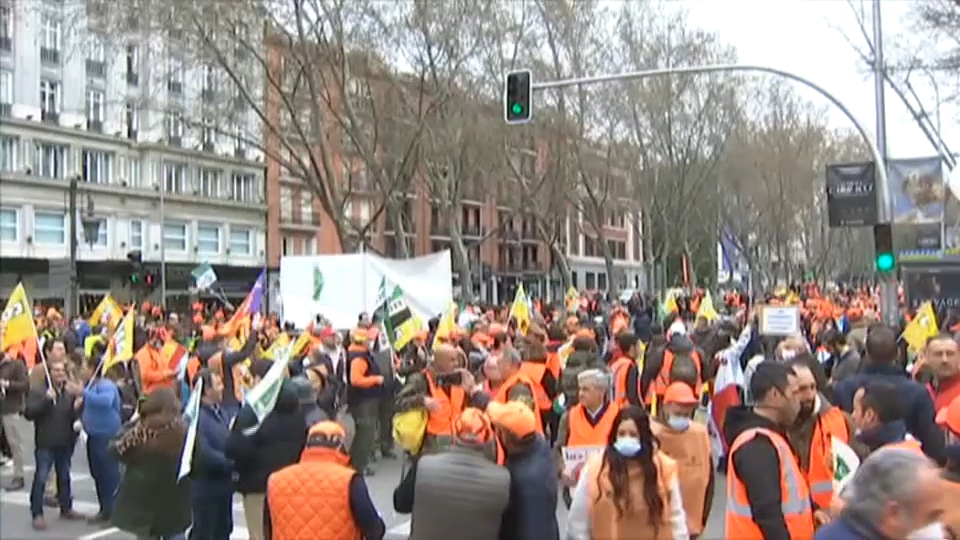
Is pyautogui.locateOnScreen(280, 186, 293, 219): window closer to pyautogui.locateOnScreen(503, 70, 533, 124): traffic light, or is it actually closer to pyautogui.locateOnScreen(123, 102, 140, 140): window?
pyautogui.locateOnScreen(123, 102, 140, 140): window

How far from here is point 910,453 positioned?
3186mm

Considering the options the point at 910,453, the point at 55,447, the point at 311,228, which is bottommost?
the point at 55,447

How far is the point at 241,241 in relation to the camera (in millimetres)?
59562

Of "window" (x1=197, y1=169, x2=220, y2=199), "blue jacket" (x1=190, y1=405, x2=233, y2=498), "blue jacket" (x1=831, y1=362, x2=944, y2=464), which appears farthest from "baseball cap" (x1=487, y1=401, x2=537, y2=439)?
"window" (x1=197, y1=169, x2=220, y2=199)

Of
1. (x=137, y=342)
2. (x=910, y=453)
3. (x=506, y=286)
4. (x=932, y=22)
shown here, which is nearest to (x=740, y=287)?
(x=506, y=286)

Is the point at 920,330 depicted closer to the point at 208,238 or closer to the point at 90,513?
the point at 90,513

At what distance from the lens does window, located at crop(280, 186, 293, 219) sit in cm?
6328

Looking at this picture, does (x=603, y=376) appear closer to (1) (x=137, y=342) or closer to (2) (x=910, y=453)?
(2) (x=910, y=453)

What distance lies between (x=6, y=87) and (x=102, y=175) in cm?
621

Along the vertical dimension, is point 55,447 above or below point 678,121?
below

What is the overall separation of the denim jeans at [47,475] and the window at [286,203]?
53658mm

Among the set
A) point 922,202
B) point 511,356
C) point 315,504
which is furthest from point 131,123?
point 315,504

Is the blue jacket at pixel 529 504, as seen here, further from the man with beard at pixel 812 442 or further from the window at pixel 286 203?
the window at pixel 286 203

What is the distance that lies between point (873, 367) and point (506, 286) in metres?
76.3
